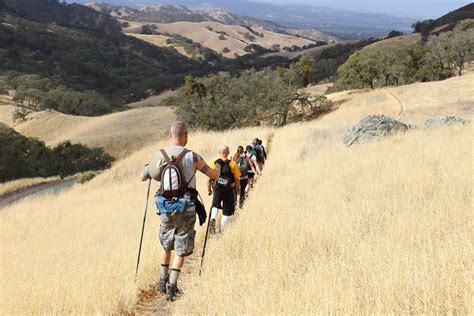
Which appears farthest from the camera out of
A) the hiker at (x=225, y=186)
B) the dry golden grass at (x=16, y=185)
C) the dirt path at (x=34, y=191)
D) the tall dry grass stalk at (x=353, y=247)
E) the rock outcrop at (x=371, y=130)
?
the dry golden grass at (x=16, y=185)

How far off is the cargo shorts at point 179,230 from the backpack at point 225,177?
9.67ft

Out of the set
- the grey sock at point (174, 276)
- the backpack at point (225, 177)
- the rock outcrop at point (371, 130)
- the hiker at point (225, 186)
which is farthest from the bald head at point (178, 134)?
the rock outcrop at point (371, 130)

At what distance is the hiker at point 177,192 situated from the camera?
533cm

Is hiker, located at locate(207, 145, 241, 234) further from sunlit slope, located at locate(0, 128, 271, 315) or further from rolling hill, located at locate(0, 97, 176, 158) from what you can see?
rolling hill, located at locate(0, 97, 176, 158)

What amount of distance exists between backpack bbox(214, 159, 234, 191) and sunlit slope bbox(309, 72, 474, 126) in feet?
85.5

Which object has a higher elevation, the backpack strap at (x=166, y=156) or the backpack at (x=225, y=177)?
the backpack strap at (x=166, y=156)

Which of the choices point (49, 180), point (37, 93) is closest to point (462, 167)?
point (49, 180)

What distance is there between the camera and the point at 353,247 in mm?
5203

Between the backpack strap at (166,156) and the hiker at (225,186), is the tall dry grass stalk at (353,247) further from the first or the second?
the backpack strap at (166,156)

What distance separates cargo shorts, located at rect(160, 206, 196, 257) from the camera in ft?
18.0

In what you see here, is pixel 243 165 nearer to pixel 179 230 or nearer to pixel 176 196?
pixel 179 230

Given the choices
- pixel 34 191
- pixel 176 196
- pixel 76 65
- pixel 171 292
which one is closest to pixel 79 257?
pixel 171 292

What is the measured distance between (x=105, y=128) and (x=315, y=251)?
58.3 meters

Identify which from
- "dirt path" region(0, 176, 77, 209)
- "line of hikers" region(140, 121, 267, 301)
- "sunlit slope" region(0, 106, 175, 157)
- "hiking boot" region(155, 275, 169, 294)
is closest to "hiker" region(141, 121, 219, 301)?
"line of hikers" region(140, 121, 267, 301)
